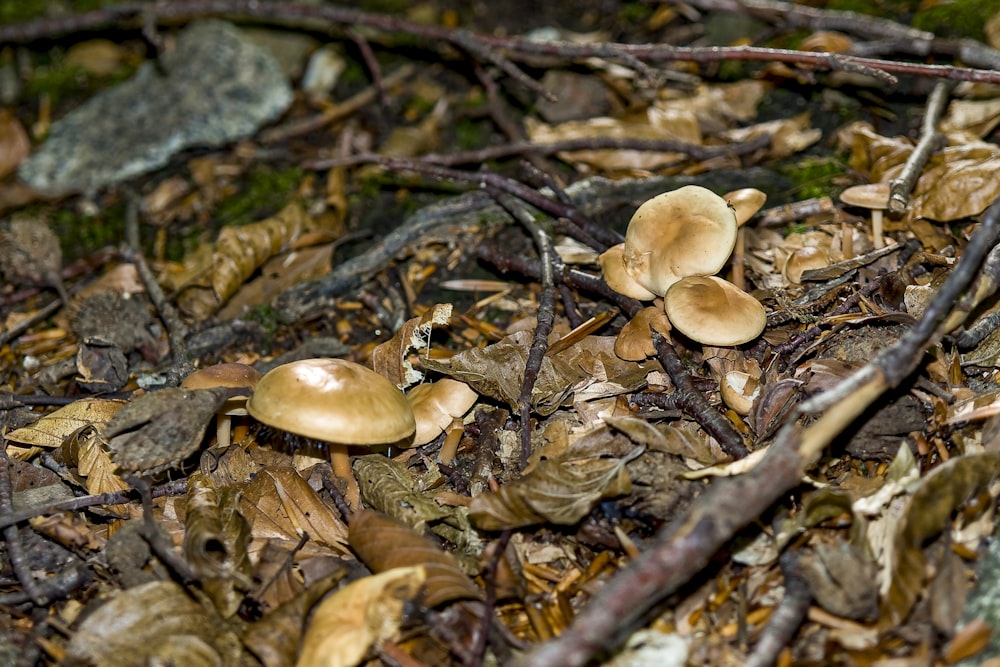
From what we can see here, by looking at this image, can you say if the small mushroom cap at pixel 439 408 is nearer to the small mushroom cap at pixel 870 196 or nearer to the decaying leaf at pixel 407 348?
the decaying leaf at pixel 407 348

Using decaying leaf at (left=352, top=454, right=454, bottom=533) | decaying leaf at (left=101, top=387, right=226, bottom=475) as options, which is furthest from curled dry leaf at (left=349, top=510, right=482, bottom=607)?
decaying leaf at (left=101, top=387, right=226, bottom=475)

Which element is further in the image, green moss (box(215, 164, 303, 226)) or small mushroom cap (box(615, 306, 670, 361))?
green moss (box(215, 164, 303, 226))

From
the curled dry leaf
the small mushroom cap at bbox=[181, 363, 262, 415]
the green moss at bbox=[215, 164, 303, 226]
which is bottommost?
the green moss at bbox=[215, 164, 303, 226]

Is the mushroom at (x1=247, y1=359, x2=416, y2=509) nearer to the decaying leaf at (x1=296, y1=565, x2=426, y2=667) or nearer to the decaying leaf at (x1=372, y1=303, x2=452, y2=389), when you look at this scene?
the decaying leaf at (x1=296, y1=565, x2=426, y2=667)

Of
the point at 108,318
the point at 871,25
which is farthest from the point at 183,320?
the point at 871,25

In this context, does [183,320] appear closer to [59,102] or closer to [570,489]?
[570,489]

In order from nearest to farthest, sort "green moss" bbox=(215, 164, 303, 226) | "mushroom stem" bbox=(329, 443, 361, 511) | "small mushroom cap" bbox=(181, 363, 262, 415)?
"mushroom stem" bbox=(329, 443, 361, 511)
"small mushroom cap" bbox=(181, 363, 262, 415)
"green moss" bbox=(215, 164, 303, 226)

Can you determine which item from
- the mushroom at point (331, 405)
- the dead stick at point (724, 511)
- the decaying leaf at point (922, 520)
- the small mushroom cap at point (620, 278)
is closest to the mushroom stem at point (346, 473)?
A: the mushroom at point (331, 405)
